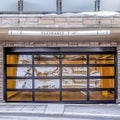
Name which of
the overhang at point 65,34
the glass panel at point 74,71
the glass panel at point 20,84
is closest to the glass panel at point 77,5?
the overhang at point 65,34

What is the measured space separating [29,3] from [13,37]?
182cm

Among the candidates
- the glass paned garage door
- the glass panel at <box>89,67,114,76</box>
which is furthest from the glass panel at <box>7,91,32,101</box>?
the glass panel at <box>89,67,114,76</box>

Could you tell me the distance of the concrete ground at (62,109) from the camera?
13.0m

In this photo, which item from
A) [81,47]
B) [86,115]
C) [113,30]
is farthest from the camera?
[81,47]

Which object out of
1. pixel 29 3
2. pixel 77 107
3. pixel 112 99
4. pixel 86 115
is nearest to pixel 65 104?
pixel 77 107

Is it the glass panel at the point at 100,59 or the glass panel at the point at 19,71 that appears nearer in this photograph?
the glass panel at the point at 100,59

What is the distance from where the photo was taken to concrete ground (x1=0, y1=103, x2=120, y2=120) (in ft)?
42.6

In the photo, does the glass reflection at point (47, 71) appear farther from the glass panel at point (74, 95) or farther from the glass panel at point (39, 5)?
the glass panel at point (39, 5)

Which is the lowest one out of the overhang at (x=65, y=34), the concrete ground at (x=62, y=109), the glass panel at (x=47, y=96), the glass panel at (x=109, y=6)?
the concrete ground at (x=62, y=109)

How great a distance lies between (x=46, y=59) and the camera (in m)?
16.1

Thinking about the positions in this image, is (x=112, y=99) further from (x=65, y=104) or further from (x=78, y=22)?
(x=78, y=22)

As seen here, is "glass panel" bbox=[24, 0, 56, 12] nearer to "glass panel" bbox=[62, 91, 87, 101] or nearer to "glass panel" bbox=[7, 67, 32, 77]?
"glass panel" bbox=[7, 67, 32, 77]

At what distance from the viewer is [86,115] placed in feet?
41.9

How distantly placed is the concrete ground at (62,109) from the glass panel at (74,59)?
190cm
